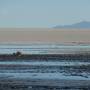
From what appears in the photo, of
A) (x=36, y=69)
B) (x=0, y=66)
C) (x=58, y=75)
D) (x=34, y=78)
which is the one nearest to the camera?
(x=34, y=78)

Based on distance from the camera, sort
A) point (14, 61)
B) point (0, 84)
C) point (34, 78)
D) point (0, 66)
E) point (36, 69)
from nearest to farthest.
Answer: point (0, 84), point (34, 78), point (36, 69), point (0, 66), point (14, 61)

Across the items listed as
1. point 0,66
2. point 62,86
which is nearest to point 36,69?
point 0,66

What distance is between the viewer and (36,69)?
38594mm

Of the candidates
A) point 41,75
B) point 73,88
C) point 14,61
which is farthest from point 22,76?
point 14,61

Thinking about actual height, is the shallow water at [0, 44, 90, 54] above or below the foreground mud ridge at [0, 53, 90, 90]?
above

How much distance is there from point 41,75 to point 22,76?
133cm

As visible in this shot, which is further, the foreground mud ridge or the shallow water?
the shallow water

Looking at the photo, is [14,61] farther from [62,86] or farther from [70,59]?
[62,86]

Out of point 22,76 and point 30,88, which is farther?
point 22,76

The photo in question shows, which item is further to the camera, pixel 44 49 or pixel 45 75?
pixel 44 49

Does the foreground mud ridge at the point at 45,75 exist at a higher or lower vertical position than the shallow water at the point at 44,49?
lower

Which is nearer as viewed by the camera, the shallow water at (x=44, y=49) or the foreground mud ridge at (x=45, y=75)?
the foreground mud ridge at (x=45, y=75)

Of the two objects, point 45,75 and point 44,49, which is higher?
point 44,49

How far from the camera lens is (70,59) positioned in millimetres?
48438
